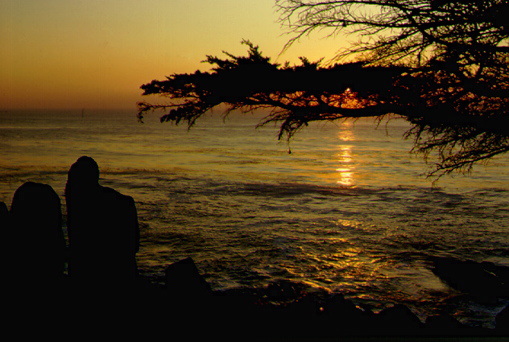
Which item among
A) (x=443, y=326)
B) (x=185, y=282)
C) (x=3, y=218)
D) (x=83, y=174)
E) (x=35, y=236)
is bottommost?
(x=443, y=326)

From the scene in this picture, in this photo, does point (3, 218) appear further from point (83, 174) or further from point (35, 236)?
point (83, 174)

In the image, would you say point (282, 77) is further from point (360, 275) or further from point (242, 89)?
point (360, 275)

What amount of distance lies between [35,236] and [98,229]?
1.17 metres

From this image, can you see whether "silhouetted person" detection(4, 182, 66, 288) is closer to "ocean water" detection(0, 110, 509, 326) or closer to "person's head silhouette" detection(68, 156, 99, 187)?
"person's head silhouette" detection(68, 156, 99, 187)

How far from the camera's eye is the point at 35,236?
5594mm

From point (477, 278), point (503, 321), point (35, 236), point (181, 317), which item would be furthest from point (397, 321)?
point (35, 236)

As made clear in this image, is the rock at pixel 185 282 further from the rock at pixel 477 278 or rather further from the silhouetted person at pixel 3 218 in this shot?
the rock at pixel 477 278

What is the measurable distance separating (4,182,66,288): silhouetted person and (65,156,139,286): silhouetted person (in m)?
0.63

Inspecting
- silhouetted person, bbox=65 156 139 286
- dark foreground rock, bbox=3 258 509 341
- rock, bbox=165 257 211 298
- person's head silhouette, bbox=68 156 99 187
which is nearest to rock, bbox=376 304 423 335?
dark foreground rock, bbox=3 258 509 341

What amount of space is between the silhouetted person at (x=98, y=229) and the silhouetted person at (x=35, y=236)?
0.63m

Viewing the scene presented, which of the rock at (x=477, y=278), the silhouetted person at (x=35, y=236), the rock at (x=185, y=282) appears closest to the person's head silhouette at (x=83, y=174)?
the silhouetted person at (x=35, y=236)

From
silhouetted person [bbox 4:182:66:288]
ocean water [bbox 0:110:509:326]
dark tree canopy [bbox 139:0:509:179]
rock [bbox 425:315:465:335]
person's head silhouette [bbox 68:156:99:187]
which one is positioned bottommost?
ocean water [bbox 0:110:509:326]

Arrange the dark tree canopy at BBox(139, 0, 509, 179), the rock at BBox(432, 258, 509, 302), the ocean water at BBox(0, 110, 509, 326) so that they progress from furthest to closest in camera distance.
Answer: the ocean water at BBox(0, 110, 509, 326)
the rock at BBox(432, 258, 509, 302)
the dark tree canopy at BBox(139, 0, 509, 179)

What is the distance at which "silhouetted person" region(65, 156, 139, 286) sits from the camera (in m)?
4.94
